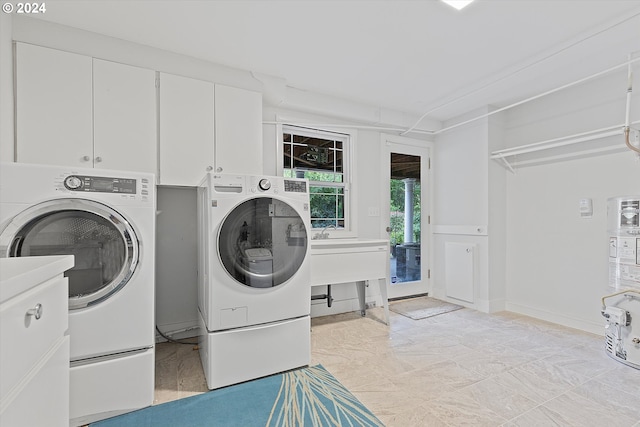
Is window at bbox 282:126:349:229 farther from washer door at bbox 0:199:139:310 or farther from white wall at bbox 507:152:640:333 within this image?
white wall at bbox 507:152:640:333

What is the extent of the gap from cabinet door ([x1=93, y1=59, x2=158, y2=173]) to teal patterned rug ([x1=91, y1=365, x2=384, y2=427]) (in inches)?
62.7

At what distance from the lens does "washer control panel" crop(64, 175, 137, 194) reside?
1.54 metres

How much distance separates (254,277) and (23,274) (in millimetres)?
1409

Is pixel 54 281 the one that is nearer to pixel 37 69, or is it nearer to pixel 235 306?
pixel 235 306

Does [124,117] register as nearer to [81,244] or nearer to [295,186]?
[81,244]

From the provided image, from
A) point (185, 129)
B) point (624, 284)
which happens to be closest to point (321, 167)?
point (185, 129)

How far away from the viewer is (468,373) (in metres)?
2.05

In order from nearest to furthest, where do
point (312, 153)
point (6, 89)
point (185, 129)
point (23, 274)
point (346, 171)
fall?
point (23, 274)
point (6, 89)
point (185, 129)
point (312, 153)
point (346, 171)

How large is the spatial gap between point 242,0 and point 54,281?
6.06 feet

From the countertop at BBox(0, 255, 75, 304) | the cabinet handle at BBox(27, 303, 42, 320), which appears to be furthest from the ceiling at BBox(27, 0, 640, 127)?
the cabinet handle at BBox(27, 303, 42, 320)

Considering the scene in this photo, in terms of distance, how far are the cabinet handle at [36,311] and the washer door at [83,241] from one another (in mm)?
1038

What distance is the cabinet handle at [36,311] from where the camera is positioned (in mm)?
640

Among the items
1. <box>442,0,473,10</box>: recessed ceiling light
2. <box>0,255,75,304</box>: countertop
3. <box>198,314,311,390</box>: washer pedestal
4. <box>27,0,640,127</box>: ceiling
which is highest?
<box>27,0,640,127</box>: ceiling

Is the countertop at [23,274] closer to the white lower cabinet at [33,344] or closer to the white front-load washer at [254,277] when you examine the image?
the white lower cabinet at [33,344]
